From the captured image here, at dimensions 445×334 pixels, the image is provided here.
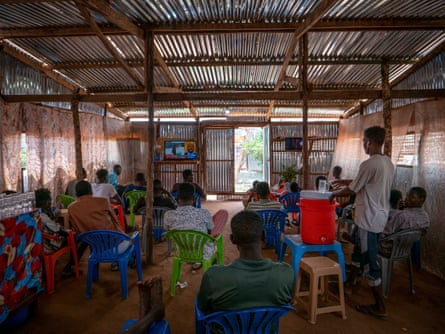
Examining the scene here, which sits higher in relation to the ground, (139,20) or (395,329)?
(139,20)

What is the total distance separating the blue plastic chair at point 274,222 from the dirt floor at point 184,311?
1.40m

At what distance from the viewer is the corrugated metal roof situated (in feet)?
15.4

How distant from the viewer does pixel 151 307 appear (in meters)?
1.59

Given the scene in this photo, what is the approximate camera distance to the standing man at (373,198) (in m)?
3.22

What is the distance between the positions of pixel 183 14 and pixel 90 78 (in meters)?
4.71

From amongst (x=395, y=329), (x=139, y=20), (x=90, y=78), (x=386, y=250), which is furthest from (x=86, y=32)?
(x=395, y=329)

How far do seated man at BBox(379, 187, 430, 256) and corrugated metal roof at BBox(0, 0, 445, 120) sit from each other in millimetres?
2280

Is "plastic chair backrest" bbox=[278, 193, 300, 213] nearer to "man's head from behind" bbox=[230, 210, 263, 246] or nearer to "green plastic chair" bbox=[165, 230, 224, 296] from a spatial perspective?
"green plastic chair" bbox=[165, 230, 224, 296]

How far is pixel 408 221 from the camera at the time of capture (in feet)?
12.8

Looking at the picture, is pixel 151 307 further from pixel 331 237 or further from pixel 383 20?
pixel 383 20

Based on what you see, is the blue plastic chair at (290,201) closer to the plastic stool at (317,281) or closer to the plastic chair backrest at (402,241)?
the plastic chair backrest at (402,241)

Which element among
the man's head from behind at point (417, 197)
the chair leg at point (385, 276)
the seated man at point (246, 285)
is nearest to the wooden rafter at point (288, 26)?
the man's head from behind at point (417, 197)

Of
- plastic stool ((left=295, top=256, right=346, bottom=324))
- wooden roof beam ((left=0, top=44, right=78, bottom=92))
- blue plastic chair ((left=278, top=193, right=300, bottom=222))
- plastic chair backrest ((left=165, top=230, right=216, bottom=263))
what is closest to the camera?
plastic stool ((left=295, top=256, right=346, bottom=324))

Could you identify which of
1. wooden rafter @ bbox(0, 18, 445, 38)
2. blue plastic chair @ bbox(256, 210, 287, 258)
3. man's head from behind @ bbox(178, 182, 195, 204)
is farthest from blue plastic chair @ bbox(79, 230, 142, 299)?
wooden rafter @ bbox(0, 18, 445, 38)
